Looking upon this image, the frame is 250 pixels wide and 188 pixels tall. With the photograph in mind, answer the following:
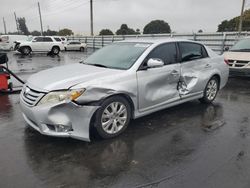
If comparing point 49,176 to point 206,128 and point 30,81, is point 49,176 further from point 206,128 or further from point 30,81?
point 206,128

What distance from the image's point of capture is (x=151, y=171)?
9.99 feet

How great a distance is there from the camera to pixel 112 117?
384 centimetres

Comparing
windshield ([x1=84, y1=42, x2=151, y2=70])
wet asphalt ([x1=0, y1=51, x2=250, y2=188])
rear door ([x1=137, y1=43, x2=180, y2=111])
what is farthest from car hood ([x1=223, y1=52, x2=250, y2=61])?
windshield ([x1=84, y1=42, x2=151, y2=70])

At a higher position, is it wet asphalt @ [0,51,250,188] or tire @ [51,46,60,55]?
wet asphalt @ [0,51,250,188]

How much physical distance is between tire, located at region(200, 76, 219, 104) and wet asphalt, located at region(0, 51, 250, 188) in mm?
917

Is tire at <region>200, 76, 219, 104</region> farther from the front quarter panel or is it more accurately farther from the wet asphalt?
the front quarter panel

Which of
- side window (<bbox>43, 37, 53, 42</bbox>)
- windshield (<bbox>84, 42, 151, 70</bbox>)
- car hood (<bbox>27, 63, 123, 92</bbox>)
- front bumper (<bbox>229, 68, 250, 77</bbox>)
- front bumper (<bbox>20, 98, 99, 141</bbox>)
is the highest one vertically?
windshield (<bbox>84, 42, 151, 70</bbox>)

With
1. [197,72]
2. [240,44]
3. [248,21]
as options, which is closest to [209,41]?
[240,44]

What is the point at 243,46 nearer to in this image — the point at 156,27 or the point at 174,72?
the point at 174,72

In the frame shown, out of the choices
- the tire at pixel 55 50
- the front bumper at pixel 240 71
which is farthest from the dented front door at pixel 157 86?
the tire at pixel 55 50

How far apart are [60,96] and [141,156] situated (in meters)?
1.41

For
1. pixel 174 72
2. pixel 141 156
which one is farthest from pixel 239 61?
pixel 141 156

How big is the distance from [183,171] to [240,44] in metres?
8.25

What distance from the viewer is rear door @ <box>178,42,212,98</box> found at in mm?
5047
